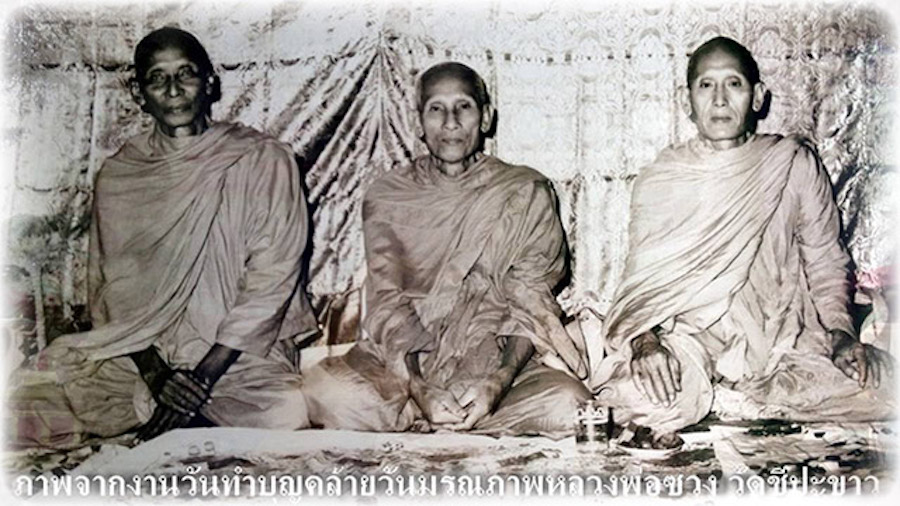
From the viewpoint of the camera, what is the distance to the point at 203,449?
589 cm

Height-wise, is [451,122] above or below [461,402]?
above

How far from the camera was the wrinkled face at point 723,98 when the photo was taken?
605 centimetres

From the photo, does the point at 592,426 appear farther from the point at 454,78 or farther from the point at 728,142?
the point at 454,78

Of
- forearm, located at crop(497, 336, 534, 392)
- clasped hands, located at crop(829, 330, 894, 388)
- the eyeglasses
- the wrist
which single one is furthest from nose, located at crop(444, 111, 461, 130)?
clasped hands, located at crop(829, 330, 894, 388)

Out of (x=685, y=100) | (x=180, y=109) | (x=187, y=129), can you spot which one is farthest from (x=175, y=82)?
(x=685, y=100)

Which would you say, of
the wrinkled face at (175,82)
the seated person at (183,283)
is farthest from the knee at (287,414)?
the wrinkled face at (175,82)

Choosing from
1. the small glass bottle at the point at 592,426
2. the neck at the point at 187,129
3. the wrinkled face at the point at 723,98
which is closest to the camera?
the small glass bottle at the point at 592,426

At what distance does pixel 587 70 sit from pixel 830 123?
54.7 inches

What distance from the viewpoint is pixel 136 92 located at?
619 centimetres

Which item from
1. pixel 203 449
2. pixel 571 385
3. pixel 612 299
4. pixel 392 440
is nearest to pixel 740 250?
pixel 612 299

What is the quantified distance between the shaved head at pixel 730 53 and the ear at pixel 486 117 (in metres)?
1.12

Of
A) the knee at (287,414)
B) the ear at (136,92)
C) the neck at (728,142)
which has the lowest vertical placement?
the knee at (287,414)

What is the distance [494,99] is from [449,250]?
0.89 m

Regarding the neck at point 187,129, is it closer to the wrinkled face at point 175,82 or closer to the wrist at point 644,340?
the wrinkled face at point 175,82
